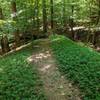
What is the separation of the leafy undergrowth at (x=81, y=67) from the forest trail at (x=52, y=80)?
31 centimetres

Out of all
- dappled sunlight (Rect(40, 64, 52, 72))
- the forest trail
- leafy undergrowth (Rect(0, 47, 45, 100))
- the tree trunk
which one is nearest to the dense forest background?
the tree trunk

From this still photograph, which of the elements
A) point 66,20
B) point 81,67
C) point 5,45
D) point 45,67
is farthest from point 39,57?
point 66,20

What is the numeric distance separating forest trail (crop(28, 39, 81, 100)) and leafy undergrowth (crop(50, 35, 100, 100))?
311 mm

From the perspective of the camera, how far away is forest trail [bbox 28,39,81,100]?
27.8 feet

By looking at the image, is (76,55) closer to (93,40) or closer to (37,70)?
(37,70)

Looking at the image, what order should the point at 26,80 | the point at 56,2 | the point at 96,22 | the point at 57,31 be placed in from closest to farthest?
the point at 26,80 < the point at 56,2 < the point at 96,22 < the point at 57,31

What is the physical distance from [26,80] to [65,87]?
167 centimetres

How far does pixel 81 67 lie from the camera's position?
10.4 metres

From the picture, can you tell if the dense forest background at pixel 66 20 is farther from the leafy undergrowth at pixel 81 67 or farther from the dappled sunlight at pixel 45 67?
the dappled sunlight at pixel 45 67

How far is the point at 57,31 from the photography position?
22172mm

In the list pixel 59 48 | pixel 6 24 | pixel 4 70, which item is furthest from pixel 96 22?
pixel 4 70

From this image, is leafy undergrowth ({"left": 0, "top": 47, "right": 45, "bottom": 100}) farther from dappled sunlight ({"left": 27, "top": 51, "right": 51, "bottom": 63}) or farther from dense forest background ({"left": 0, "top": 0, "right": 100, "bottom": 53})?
dense forest background ({"left": 0, "top": 0, "right": 100, "bottom": 53})

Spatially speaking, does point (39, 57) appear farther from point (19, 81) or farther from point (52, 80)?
point (19, 81)

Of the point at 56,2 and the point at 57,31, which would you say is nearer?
the point at 56,2
